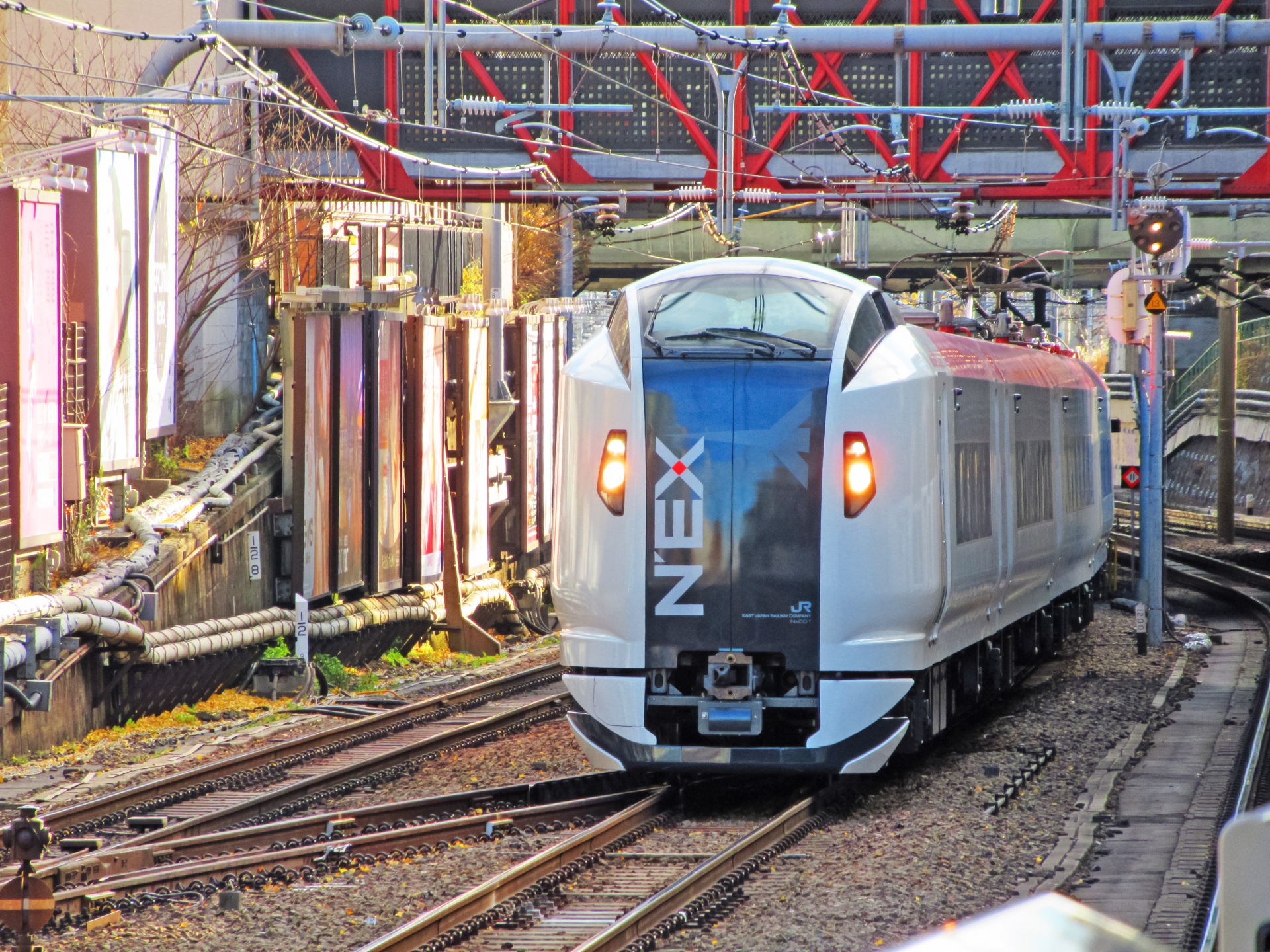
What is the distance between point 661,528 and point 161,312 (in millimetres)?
11507

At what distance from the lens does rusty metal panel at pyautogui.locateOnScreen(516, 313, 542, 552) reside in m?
28.0

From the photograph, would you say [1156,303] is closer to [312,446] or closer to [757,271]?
[312,446]

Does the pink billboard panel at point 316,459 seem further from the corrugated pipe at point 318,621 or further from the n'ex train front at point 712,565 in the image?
the n'ex train front at point 712,565

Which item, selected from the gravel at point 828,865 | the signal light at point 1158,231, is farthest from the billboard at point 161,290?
the signal light at point 1158,231

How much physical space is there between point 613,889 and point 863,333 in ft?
13.2

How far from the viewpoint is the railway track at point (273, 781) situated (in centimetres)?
948

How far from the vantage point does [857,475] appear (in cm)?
1017

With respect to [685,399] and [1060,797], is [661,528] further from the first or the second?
[1060,797]

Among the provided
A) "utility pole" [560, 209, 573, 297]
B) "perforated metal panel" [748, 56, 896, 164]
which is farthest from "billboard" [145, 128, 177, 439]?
"utility pole" [560, 209, 573, 297]

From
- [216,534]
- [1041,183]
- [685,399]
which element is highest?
[1041,183]

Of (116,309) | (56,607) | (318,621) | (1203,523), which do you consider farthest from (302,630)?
(1203,523)

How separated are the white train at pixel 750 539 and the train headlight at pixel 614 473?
1 cm

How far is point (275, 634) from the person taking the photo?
62.1ft

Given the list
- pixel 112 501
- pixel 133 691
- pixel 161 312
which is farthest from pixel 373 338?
pixel 133 691
